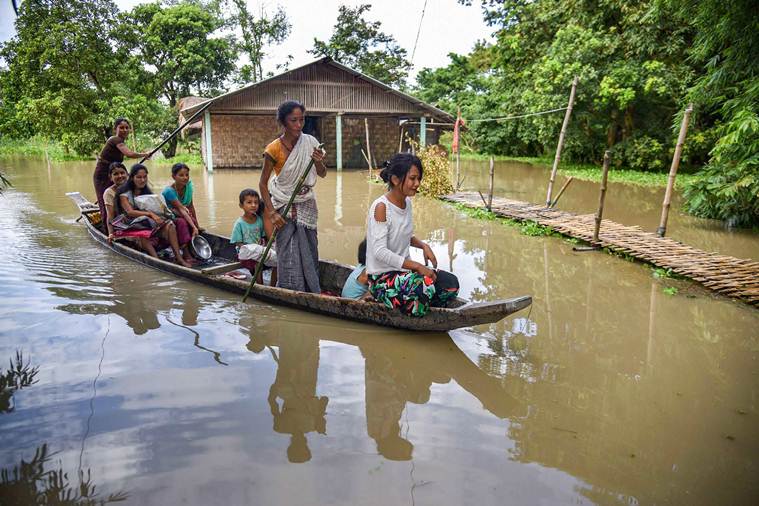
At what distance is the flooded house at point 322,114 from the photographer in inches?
695

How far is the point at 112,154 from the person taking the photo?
681 centimetres

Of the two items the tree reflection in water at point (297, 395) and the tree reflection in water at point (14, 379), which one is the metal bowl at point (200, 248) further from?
the tree reflection in water at point (14, 379)

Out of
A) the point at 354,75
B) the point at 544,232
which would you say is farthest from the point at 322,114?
the point at 544,232

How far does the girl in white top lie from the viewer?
358 cm

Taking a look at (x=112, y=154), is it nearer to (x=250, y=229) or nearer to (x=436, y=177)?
(x=250, y=229)

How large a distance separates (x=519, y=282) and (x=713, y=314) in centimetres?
185

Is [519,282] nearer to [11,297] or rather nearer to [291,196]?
[291,196]

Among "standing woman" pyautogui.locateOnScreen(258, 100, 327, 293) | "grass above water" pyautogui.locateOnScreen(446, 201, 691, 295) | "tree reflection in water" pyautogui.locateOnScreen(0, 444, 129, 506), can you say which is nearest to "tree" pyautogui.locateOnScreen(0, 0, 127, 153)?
"grass above water" pyautogui.locateOnScreen(446, 201, 691, 295)

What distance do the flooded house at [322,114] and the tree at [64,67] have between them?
6.29 meters

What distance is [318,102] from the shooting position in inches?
718

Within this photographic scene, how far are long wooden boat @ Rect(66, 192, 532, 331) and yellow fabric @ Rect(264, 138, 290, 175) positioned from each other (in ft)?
3.38

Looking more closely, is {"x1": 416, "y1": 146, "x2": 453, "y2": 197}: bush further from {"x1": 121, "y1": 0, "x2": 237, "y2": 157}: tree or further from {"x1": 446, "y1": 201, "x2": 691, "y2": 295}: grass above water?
{"x1": 121, "y1": 0, "x2": 237, "y2": 157}: tree

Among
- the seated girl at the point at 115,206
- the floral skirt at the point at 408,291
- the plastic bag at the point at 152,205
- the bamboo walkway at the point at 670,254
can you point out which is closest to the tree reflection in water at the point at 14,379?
the floral skirt at the point at 408,291

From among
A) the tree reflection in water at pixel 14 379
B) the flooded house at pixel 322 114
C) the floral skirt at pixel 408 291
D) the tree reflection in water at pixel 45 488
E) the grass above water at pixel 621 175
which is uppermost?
the flooded house at pixel 322 114
